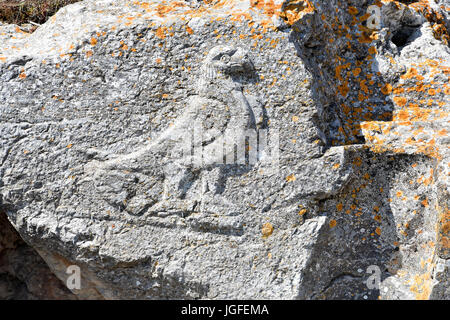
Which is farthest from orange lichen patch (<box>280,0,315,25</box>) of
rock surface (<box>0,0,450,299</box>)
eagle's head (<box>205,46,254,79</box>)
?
eagle's head (<box>205,46,254,79</box>)

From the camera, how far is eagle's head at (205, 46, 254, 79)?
3061mm

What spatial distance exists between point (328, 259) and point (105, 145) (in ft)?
5.47

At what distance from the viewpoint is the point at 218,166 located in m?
3.07

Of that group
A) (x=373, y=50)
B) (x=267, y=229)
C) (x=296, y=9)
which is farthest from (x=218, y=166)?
(x=373, y=50)

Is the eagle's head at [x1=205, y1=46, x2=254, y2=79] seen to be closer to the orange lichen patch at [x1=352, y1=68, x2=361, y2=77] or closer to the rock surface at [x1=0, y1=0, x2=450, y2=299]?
the rock surface at [x1=0, y1=0, x2=450, y2=299]

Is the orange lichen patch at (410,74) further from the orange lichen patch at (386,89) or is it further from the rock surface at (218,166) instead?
the rock surface at (218,166)

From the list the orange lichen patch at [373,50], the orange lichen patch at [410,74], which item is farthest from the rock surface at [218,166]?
the orange lichen patch at [373,50]

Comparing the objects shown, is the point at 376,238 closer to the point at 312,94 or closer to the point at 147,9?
the point at 312,94

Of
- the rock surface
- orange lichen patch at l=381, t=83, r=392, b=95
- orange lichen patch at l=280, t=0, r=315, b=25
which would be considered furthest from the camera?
orange lichen patch at l=381, t=83, r=392, b=95

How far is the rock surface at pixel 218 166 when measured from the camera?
9.85ft

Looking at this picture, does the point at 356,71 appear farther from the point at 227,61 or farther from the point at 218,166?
the point at 218,166

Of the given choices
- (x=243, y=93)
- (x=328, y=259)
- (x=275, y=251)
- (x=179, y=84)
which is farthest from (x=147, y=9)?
(x=328, y=259)

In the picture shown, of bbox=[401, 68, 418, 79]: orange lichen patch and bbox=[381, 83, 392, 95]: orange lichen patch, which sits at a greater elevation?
bbox=[401, 68, 418, 79]: orange lichen patch

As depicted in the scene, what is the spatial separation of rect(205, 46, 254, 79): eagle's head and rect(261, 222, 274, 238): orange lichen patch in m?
1.02
